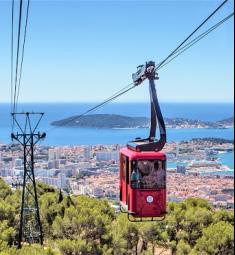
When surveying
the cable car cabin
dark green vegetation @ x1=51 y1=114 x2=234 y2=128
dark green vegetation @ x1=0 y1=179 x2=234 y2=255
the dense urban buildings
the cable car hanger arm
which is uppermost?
dark green vegetation @ x1=51 y1=114 x2=234 y2=128

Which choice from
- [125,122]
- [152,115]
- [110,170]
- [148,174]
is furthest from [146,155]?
[125,122]

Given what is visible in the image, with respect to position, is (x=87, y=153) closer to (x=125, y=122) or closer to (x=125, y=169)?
(x=125, y=122)

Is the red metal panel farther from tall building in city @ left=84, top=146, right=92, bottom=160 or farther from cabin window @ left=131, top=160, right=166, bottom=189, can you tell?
tall building in city @ left=84, top=146, right=92, bottom=160

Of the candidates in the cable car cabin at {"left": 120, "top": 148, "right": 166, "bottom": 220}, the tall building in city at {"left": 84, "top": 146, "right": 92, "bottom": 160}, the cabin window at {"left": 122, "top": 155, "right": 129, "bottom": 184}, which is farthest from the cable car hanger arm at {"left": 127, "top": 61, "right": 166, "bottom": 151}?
the tall building in city at {"left": 84, "top": 146, "right": 92, "bottom": 160}

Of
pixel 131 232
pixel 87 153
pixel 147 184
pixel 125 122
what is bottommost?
pixel 87 153

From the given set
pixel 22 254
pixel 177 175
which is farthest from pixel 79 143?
pixel 22 254

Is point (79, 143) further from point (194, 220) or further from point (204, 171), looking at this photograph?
point (194, 220)
